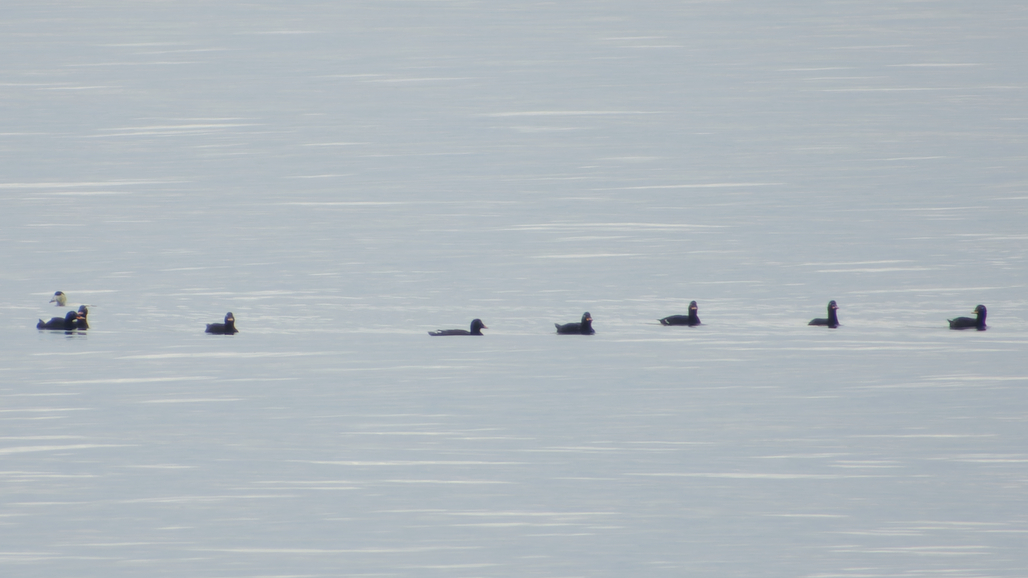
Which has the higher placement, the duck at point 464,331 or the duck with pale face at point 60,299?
the duck with pale face at point 60,299

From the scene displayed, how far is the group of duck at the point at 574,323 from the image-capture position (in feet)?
87.2

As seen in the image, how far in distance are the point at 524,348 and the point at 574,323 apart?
1.45 metres

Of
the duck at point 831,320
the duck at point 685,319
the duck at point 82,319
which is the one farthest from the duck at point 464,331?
the duck at point 82,319

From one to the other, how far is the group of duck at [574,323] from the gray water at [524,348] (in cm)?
23

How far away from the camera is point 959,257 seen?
35781 mm

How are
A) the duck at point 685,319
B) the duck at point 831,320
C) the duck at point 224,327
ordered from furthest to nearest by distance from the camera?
the duck at point 685,319 → the duck at point 831,320 → the duck at point 224,327

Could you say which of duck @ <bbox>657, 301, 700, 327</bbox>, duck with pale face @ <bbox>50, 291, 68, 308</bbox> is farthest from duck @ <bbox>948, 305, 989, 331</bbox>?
duck with pale face @ <bbox>50, 291, 68, 308</bbox>

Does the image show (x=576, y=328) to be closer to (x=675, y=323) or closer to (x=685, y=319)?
(x=675, y=323)

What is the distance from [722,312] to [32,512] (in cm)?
1575

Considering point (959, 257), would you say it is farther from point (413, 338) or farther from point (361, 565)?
point (361, 565)

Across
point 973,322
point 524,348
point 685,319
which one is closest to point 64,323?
point 524,348

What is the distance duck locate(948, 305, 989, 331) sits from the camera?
2644cm

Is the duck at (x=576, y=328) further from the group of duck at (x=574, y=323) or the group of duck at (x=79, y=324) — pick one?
the group of duck at (x=79, y=324)

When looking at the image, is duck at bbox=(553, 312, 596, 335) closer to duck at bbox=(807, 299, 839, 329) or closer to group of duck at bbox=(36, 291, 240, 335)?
duck at bbox=(807, 299, 839, 329)
